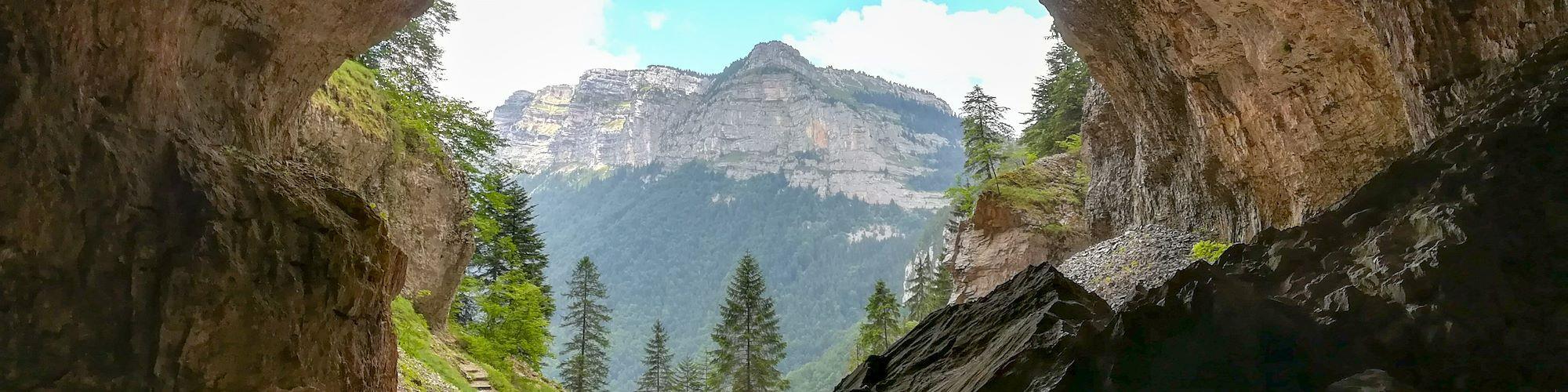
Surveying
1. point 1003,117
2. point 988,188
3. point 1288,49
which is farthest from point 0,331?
point 1003,117

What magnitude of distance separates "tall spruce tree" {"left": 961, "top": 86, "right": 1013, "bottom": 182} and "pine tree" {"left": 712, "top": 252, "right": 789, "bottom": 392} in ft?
50.7

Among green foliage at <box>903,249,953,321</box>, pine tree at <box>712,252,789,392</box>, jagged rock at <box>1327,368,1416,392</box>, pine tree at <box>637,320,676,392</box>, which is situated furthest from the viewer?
pine tree at <box>637,320,676,392</box>

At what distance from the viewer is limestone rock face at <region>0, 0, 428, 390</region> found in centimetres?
454

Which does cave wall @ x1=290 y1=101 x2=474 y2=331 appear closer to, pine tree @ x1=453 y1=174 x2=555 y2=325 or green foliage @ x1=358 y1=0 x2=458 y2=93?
green foliage @ x1=358 y1=0 x2=458 y2=93

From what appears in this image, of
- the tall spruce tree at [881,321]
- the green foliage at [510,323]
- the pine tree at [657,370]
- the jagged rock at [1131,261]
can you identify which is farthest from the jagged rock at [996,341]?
the pine tree at [657,370]

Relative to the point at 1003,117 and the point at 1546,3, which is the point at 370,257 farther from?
the point at 1003,117

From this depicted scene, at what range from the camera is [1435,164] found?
3.05 meters

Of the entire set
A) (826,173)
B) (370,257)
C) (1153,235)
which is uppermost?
(826,173)

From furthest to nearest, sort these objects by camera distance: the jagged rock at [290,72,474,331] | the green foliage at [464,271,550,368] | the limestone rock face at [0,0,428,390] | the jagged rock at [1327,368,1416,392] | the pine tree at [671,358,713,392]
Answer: the pine tree at [671,358,713,392] < the green foliage at [464,271,550,368] < the jagged rock at [290,72,474,331] < the limestone rock face at [0,0,428,390] < the jagged rock at [1327,368,1416,392]

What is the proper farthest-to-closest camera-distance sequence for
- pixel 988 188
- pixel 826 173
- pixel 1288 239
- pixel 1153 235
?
pixel 826 173 < pixel 988 188 < pixel 1153 235 < pixel 1288 239

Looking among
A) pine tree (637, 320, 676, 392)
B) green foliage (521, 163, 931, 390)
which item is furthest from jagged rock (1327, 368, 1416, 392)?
green foliage (521, 163, 931, 390)

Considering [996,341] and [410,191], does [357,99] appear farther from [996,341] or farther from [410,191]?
[996,341]

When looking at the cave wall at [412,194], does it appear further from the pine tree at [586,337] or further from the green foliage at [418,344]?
the pine tree at [586,337]

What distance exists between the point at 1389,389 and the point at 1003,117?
3273cm
